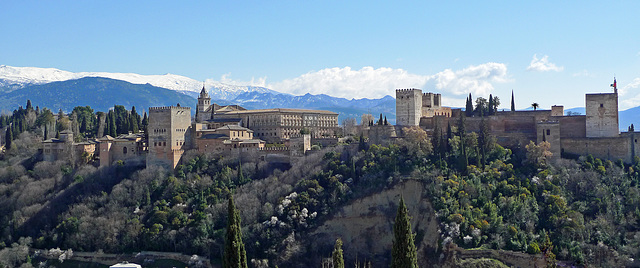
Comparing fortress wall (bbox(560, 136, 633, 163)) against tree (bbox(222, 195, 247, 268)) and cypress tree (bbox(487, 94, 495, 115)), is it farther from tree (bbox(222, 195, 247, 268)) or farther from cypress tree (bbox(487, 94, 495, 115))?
tree (bbox(222, 195, 247, 268))

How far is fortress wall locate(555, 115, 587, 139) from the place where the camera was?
54188 mm

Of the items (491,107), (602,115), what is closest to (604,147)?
(602,115)

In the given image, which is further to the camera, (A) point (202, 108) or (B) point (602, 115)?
(A) point (202, 108)

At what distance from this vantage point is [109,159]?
61219mm

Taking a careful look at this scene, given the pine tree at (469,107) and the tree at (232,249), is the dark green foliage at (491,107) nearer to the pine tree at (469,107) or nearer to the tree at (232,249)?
the pine tree at (469,107)

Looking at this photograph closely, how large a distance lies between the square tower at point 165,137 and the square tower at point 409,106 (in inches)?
797

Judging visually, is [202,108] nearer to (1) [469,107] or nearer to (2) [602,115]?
(1) [469,107]

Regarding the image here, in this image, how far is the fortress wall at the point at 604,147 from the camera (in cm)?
5256

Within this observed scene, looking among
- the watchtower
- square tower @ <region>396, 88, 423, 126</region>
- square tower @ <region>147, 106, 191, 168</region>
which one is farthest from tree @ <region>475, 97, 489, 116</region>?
the watchtower

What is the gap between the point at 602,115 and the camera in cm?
5344

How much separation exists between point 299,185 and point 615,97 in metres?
26.4

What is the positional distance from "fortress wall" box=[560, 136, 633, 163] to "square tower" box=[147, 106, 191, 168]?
33601 millimetres

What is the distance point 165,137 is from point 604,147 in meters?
→ 37.0

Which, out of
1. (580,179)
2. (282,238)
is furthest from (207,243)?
(580,179)
